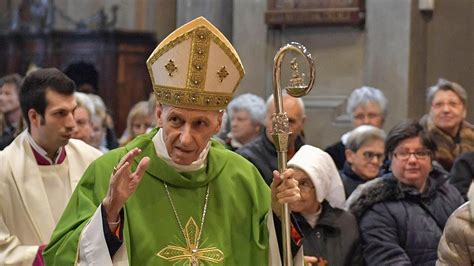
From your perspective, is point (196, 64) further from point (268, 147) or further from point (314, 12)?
point (314, 12)

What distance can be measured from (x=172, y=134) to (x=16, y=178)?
177cm

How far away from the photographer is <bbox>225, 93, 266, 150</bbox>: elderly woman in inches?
345

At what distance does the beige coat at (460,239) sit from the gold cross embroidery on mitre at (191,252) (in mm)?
1125

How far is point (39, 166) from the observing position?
6000mm

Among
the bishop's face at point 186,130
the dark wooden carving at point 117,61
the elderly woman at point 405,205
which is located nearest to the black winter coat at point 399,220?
the elderly woman at point 405,205

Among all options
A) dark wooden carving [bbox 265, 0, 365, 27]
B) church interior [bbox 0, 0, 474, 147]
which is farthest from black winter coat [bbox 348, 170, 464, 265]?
dark wooden carving [bbox 265, 0, 365, 27]

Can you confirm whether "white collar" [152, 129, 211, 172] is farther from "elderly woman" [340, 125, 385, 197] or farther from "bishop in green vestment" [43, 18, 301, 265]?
"elderly woman" [340, 125, 385, 197]

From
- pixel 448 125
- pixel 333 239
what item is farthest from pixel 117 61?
pixel 333 239

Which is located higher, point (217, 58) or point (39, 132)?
point (217, 58)

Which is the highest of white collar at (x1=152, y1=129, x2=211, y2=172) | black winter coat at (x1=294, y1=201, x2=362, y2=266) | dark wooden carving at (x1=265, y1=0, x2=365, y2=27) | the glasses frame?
dark wooden carving at (x1=265, y1=0, x2=365, y2=27)

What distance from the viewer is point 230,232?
185 inches

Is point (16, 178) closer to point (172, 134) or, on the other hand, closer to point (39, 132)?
point (39, 132)

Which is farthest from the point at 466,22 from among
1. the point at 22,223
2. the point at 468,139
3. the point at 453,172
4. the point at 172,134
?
the point at 172,134

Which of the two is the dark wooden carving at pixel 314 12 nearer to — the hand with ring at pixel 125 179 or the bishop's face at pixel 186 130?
the bishop's face at pixel 186 130
